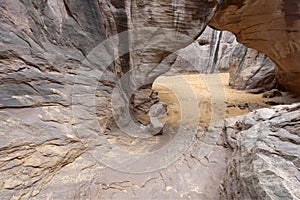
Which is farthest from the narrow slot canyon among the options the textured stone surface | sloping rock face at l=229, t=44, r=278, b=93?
the textured stone surface

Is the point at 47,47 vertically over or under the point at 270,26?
under

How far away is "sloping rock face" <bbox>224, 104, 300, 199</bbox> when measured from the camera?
4.42 ft

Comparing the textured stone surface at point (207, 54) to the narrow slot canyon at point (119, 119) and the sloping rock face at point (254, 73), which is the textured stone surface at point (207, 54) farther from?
the narrow slot canyon at point (119, 119)

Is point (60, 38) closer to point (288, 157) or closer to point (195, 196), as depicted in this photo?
point (195, 196)

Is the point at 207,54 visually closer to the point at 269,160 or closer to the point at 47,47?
the point at 47,47

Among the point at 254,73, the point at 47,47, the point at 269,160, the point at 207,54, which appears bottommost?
the point at 254,73

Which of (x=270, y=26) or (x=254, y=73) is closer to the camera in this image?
(x=270, y=26)

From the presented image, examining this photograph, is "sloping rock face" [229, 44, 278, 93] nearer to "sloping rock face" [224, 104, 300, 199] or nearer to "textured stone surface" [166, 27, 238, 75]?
"textured stone surface" [166, 27, 238, 75]

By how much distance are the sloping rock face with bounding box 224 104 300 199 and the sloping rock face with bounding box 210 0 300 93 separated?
3.18 metres

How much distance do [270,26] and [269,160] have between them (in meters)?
4.59

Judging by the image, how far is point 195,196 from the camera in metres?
2.09

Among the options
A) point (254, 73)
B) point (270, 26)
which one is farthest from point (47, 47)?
point (254, 73)

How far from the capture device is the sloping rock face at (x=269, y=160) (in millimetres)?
1348

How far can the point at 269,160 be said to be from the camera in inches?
62.1
